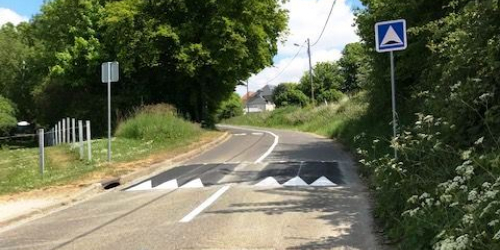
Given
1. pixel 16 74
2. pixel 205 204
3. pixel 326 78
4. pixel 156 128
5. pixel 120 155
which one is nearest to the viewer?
pixel 205 204

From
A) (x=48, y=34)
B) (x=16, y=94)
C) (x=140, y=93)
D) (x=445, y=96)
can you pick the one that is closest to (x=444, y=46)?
(x=445, y=96)

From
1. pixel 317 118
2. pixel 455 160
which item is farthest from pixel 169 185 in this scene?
pixel 317 118

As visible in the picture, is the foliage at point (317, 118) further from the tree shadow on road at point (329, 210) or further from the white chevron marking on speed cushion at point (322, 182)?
the tree shadow on road at point (329, 210)

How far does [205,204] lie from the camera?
1048 centimetres

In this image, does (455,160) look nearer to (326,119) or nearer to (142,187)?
(142,187)

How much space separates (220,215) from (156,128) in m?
17.0

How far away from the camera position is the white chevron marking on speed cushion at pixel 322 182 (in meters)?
12.4

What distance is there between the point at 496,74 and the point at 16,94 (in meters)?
61.7

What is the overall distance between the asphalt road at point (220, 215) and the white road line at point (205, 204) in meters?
0.02

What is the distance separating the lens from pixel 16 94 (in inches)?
2469

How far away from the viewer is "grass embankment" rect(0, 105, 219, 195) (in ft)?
48.3

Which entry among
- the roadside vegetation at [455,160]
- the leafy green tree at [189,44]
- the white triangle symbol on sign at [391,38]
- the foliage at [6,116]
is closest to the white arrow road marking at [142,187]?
the roadside vegetation at [455,160]

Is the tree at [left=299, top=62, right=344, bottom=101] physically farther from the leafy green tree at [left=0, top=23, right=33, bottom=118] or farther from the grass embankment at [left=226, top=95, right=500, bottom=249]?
the grass embankment at [left=226, top=95, right=500, bottom=249]

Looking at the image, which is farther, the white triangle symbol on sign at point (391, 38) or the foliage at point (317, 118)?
the foliage at point (317, 118)
